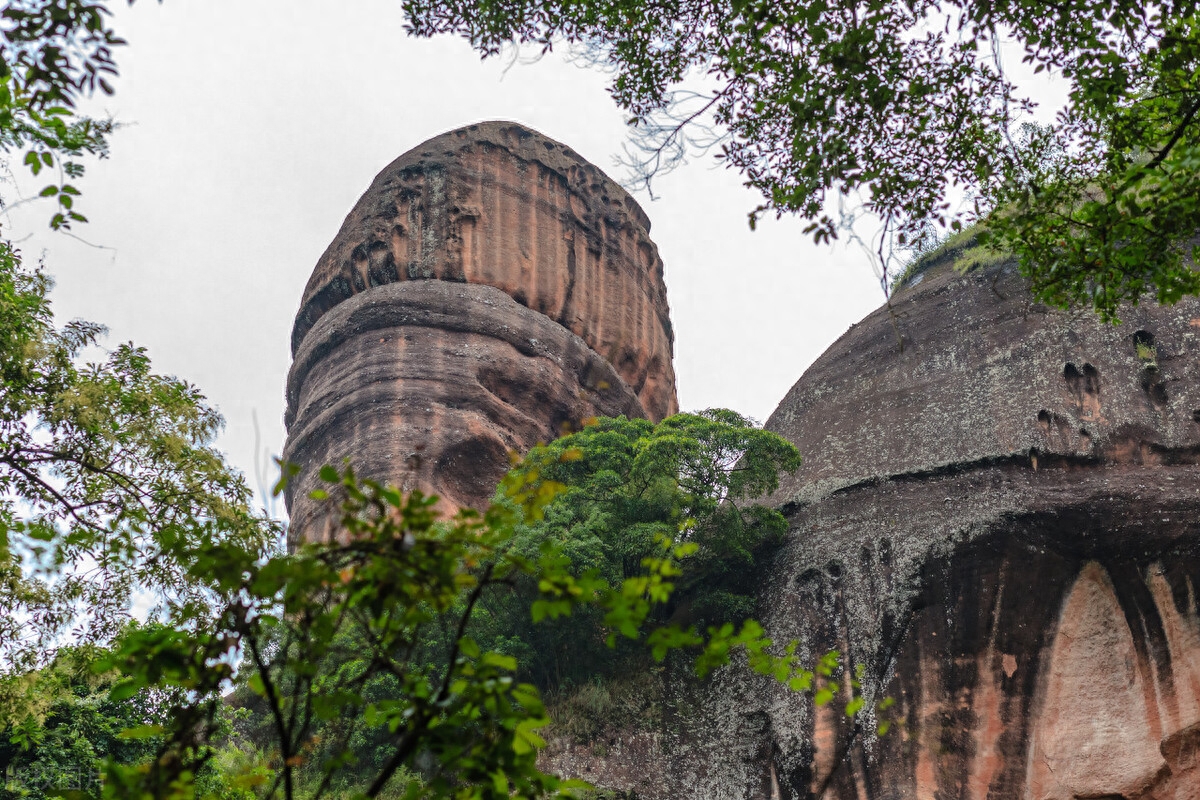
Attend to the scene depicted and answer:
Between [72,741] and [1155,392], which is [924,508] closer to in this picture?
[1155,392]

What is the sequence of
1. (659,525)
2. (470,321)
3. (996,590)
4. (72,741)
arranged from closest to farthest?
(72,741)
(996,590)
(659,525)
(470,321)

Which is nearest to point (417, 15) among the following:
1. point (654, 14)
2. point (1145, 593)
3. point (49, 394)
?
point (654, 14)

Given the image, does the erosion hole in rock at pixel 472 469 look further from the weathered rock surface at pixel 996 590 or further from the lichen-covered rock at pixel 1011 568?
the lichen-covered rock at pixel 1011 568

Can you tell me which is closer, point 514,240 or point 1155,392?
point 1155,392

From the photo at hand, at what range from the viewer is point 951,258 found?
2942cm

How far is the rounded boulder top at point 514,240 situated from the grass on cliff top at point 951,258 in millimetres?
7610

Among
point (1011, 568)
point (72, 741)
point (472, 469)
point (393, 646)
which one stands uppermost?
point (472, 469)

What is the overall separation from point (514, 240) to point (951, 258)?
A: 1159 centimetres

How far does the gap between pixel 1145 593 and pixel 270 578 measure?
18.7 m

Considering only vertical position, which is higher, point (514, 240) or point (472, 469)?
point (514, 240)

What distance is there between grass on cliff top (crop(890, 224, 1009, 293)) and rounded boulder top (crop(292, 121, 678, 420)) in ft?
25.0

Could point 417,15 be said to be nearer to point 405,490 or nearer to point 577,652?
point 577,652

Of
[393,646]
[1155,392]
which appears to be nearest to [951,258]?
[1155,392]

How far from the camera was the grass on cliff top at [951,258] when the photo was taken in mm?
26953
